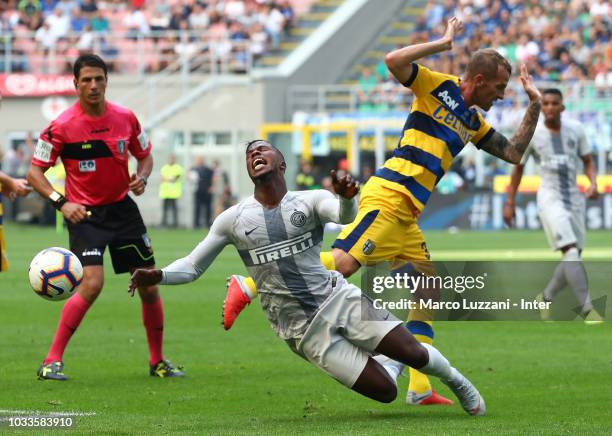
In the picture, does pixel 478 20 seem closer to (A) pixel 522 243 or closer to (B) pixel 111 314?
(A) pixel 522 243

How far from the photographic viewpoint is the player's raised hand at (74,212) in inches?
391

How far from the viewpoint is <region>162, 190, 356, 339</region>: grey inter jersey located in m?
7.91

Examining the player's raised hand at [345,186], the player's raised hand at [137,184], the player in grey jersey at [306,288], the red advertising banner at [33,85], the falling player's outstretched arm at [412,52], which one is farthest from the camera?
the red advertising banner at [33,85]

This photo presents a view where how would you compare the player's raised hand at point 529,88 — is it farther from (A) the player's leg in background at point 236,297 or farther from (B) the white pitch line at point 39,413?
(B) the white pitch line at point 39,413

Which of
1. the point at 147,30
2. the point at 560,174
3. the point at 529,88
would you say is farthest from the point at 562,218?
the point at 147,30

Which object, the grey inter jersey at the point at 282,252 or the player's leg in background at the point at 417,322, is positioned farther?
the player's leg in background at the point at 417,322

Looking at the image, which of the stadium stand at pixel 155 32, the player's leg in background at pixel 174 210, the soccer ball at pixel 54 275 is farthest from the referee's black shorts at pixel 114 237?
the stadium stand at pixel 155 32

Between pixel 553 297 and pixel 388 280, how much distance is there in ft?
3.31

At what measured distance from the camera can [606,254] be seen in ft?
75.3

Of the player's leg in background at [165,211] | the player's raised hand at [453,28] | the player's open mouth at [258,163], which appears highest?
the player's raised hand at [453,28]

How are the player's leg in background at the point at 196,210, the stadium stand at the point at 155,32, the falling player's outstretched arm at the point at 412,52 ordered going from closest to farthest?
the falling player's outstretched arm at the point at 412,52, the player's leg in background at the point at 196,210, the stadium stand at the point at 155,32

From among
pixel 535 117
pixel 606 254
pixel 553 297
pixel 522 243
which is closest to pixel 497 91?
pixel 535 117

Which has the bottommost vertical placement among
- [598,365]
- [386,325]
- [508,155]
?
[598,365]

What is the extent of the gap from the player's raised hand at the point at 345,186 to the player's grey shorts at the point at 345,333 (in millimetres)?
825
